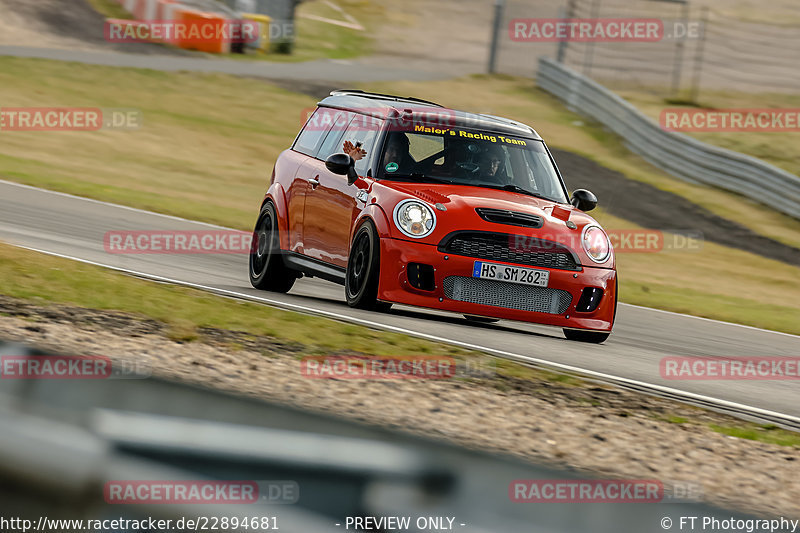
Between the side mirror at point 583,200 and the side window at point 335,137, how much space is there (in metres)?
2.04

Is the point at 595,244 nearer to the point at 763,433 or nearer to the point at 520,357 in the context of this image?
the point at 520,357

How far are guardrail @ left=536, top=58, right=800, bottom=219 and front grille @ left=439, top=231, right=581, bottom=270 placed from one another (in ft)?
50.7

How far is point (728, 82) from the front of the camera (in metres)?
36.3

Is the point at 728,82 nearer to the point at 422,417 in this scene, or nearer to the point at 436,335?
the point at 436,335

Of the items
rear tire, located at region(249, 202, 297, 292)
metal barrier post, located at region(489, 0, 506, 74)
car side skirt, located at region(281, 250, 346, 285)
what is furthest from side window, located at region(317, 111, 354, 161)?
metal barrier post, located at region(489, 0, 506, 74)

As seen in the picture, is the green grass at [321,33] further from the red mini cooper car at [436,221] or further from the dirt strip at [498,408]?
the dirt strip at [498,408]

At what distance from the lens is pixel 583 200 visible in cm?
979

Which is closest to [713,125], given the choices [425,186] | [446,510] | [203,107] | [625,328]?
[203,107]

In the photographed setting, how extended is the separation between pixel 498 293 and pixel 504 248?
1.11ft

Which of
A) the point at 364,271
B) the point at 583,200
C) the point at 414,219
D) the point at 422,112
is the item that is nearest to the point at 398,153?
the point at 422,112

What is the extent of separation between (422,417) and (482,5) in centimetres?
4678

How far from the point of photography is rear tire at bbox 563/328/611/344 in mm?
9419

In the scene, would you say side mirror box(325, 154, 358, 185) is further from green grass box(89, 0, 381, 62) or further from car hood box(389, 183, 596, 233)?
green grass box(89, 0, 381, 62)

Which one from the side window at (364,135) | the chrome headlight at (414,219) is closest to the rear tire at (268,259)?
the side window at (364,135)
